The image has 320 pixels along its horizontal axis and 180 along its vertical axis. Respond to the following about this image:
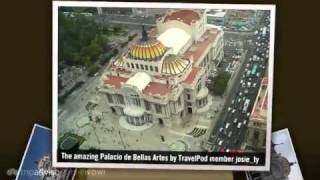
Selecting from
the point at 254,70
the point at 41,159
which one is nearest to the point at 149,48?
the point at 254,70

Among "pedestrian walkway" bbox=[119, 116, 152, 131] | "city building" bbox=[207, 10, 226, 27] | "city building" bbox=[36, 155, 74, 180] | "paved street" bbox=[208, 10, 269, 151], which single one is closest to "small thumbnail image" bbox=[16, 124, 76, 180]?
"city building" bbox=[36, 155, 74, 180]

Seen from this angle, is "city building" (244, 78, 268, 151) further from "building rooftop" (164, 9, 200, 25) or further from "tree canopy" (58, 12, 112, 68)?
"tree canopy" (58, 12, 112, 68)

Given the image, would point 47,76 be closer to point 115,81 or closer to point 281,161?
point 115,81

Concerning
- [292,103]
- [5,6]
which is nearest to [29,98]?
[5,6]

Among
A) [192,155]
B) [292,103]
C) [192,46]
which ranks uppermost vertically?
[192,46]

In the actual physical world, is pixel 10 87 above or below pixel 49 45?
below

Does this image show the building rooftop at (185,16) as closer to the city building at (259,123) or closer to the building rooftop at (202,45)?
the building rooftop at (202,45)

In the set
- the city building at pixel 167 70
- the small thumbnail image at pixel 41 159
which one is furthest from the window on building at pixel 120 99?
the small thumbnail image at pixel 41 159

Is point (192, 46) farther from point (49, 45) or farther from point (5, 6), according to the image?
point (5, 6)
